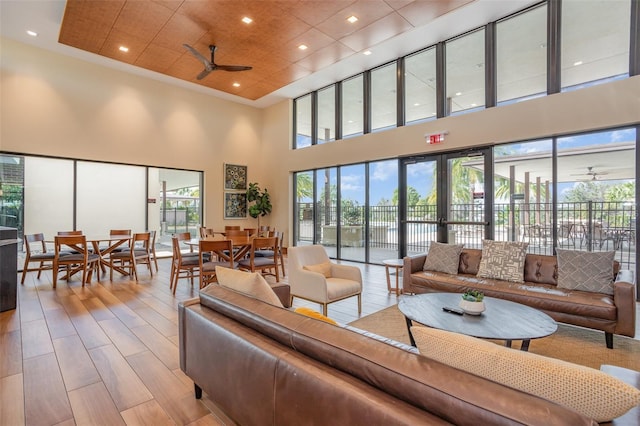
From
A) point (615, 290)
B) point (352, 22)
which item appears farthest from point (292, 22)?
point (615, 290)

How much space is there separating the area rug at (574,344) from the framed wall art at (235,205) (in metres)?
6.62

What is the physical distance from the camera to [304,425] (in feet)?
4.10

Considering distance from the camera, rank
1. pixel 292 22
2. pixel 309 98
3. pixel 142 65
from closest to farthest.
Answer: pixel 292 22 → pixel 142 65 → pixel 309 98

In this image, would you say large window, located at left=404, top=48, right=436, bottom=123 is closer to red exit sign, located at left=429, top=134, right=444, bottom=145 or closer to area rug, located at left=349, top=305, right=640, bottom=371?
red exit sign, located at left=429, top=134, right=444, bottom=145

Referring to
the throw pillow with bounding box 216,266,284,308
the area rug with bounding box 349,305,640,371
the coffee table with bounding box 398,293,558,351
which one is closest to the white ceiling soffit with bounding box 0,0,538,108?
the coffee table with bounding box 398,293,558,351

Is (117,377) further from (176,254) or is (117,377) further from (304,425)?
(176,254)

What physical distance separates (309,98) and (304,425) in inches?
343

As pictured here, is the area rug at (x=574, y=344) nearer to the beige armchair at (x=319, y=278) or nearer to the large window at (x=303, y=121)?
the beige armchair at (x=319, y=278)

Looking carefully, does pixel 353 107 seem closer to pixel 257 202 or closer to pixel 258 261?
pixel 257 202

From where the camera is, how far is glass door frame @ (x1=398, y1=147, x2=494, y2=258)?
5.74 metres

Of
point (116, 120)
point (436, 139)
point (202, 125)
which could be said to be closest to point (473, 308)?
point (436, 139)

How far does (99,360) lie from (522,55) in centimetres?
720

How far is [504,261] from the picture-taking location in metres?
4.07

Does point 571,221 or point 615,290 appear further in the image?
point 571,221
